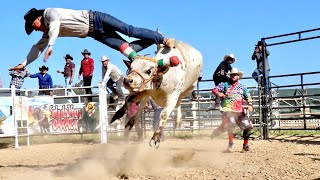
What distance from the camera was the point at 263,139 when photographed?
412 inches

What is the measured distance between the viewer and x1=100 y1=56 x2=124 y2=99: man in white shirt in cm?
1065

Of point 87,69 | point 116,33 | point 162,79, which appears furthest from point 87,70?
point 162,79

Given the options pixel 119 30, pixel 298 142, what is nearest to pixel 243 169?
pixel 119 30

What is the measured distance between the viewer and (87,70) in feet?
38.0

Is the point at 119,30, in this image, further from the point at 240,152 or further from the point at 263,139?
the point at 263,139

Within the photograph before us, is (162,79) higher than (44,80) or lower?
lower

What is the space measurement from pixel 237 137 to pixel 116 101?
309 centimetres

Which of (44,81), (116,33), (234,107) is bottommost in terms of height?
(234,107)

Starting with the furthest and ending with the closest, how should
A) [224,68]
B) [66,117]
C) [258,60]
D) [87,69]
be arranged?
[258,60], [87,69], [66,117], [224,68]

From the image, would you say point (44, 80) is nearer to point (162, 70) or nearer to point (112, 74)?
point (112, 74)

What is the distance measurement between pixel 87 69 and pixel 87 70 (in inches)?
1.2

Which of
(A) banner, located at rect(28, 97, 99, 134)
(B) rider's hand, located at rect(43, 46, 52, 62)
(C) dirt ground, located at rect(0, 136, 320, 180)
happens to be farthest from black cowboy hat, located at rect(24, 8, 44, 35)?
(A) banner, located at rect(28, 97, 99, 134)

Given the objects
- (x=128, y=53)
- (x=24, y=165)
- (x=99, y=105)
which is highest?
(x=128, y=53)

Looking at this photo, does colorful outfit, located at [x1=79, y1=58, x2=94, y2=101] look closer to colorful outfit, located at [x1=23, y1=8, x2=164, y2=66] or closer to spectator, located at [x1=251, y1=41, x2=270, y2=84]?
spectator, located at [x1=251, y1=41, x2=270, y2=84]
